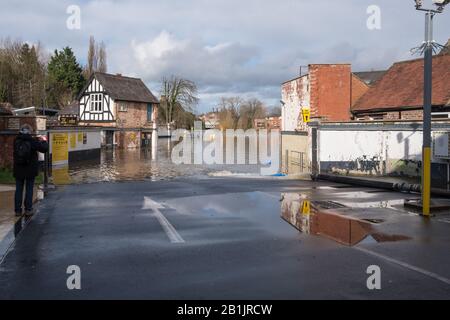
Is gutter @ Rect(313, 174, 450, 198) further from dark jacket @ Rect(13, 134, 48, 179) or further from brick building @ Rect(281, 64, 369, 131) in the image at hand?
brick building @ Rect(281, 64, 369, 131)

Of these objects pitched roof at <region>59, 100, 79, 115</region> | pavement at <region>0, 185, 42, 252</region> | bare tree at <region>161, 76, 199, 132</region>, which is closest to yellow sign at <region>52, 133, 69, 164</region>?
pavement at <region>0, 185, 42, 252</region>

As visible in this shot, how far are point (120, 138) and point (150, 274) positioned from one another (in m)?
54.5

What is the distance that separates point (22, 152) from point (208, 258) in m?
5.37

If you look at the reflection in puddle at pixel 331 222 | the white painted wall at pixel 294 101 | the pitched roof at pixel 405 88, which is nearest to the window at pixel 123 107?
the white painted wall at pixel 294 101

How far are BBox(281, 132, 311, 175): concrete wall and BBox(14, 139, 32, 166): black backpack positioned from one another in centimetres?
1402

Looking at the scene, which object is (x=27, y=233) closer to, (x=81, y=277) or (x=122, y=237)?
(x=122, y=237)

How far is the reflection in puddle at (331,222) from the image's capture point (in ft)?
27.2

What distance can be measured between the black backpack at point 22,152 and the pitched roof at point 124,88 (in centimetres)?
4938

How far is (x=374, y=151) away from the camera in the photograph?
19266mm

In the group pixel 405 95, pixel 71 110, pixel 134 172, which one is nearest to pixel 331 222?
pixel 134 172

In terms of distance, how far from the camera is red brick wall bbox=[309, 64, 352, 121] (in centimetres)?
3266

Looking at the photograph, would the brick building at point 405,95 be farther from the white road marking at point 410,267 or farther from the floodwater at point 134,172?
the white road marking at point 410,267

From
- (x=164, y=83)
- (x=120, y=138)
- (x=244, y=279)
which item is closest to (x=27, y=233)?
(x=244, y=279)
